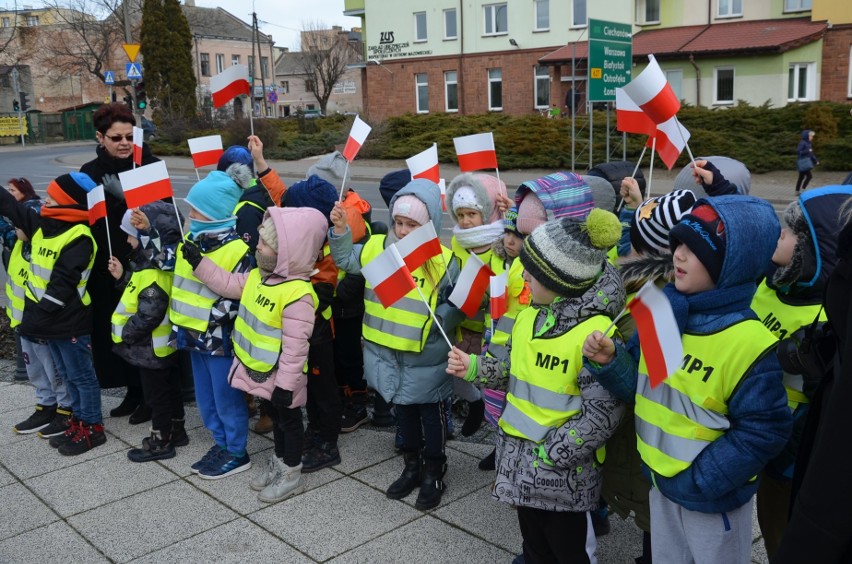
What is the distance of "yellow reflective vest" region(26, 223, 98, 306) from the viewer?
510 centimetres

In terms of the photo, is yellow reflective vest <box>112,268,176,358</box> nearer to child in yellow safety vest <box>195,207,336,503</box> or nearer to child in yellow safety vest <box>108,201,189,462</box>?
child in yellow safety vest <box>108,201,189,462</box>

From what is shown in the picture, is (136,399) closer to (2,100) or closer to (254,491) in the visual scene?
(254,491)

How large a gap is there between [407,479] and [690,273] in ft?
7.71

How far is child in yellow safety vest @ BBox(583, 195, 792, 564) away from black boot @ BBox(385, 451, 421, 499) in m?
1.91

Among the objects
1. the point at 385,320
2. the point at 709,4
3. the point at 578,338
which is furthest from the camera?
the point at 709,4

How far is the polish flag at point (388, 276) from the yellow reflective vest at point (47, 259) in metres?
2.55

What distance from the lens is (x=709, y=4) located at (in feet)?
108

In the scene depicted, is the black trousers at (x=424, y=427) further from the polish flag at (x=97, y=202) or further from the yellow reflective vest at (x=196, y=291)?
the polish flag at (x=97, y=202)

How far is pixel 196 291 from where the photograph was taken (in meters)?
4.72

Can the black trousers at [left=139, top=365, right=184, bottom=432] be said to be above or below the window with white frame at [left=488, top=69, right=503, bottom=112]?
below

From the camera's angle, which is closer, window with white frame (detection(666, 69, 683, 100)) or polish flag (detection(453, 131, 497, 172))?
polish flag (detection(453, 131, 497, 172))

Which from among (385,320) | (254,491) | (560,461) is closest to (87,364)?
(254,491)

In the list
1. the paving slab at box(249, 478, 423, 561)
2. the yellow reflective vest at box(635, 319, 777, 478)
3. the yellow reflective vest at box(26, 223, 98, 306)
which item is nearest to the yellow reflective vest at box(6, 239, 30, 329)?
the yellow reflective vest at box(26, 223, 98, 306)

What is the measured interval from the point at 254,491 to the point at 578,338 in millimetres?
2394
